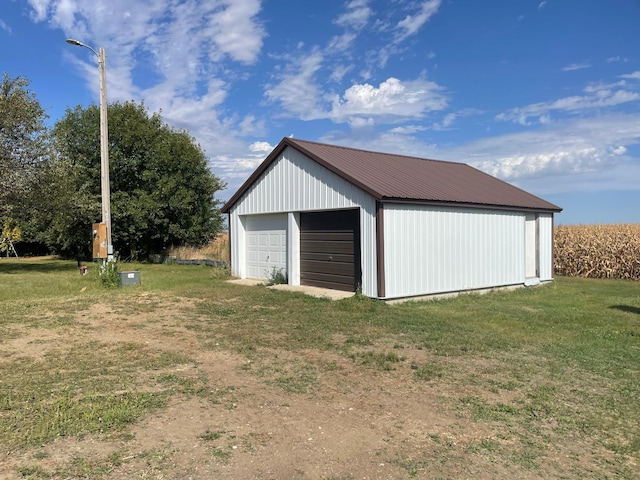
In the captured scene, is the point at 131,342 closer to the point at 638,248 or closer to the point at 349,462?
the point at 349,462

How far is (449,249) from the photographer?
13117mm

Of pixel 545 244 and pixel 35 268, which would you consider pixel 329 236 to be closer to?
pixel 545 244

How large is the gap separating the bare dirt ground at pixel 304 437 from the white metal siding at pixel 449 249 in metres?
5.87

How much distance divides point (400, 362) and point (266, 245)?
33.1 ft

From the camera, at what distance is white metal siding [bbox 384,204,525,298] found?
39.1ft

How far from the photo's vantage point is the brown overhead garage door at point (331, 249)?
12797 millimetres

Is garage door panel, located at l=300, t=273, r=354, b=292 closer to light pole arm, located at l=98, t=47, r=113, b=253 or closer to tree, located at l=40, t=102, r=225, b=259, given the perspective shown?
light pole arm, located at l=98, t=47, r=113, b=253

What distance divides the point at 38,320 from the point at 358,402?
6.69 metres

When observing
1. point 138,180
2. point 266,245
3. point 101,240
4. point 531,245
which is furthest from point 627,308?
point 138,180

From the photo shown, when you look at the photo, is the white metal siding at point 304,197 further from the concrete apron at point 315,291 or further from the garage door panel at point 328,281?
the garage door panel at point 328,281

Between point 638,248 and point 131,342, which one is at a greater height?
point 638,248

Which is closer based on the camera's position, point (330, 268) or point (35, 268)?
point (330, 268)

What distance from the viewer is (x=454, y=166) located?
720 inches

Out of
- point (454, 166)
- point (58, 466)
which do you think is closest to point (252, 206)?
point (454, 166)
